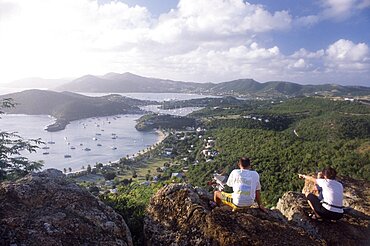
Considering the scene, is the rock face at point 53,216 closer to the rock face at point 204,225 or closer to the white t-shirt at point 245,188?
the rock face at point 204,225

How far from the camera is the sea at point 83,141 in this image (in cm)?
6196

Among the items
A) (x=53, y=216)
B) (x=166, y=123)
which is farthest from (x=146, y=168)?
(x=53, y=216)

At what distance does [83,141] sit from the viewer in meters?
81.6

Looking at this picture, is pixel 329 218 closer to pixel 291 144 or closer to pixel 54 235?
pixel 54 235

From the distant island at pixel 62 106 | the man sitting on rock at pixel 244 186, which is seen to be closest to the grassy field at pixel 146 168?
the man sitting on rock at pixel 244 186

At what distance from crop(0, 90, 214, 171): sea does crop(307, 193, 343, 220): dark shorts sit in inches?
2075

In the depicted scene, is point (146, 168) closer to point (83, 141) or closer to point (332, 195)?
point (83, 141)

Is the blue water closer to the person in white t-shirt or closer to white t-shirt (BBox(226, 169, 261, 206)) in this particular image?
white t-shirt (BBox(226, 169, 261, 206))

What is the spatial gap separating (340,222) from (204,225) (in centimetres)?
302

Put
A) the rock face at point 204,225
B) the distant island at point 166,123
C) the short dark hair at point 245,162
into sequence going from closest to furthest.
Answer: the rock face at point 204,225 → the short dark hair at point 245,162 → the distant island at point 166,123

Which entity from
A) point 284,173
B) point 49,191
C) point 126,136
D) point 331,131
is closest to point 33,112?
point 126,136

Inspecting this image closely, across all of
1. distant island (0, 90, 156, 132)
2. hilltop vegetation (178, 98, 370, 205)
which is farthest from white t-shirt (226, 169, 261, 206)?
distant island (0, 90, 156, 132)

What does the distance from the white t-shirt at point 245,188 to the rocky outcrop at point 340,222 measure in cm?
122

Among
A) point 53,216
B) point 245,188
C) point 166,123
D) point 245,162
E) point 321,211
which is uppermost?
point 245,162
